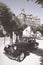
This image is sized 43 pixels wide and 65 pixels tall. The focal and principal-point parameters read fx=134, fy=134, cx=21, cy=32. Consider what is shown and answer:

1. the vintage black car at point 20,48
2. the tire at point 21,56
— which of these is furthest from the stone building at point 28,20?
the tire at point 21,56

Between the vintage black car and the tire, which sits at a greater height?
the vintage black car

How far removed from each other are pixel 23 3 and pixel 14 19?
0.91ft

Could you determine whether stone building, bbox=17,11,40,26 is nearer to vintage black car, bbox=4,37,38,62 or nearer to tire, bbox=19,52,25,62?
vintage black car, bbox=4,37,38,62

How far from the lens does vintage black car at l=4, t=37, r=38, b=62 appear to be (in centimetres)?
188

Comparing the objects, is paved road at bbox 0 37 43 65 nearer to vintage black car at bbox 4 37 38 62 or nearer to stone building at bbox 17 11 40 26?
vintage black car at bbox 4 37 38 62

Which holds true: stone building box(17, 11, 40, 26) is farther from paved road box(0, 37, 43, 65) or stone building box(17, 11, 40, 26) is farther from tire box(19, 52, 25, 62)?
tire box(19, 52, 25, 62)

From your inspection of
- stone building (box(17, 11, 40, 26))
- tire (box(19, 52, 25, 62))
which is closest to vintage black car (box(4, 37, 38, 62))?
tire (box(19, 52, 25, 62))

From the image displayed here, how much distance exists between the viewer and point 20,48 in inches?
75.9

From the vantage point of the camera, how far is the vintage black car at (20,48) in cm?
188

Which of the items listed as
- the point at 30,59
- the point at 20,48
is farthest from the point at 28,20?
the point at 30,59

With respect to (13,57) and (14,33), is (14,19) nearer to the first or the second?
(14,33)

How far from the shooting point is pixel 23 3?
1878 mm

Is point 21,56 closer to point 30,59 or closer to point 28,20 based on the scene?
point 30,59

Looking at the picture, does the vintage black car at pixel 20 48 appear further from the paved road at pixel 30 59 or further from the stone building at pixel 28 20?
the stone building at pixel 28 20
